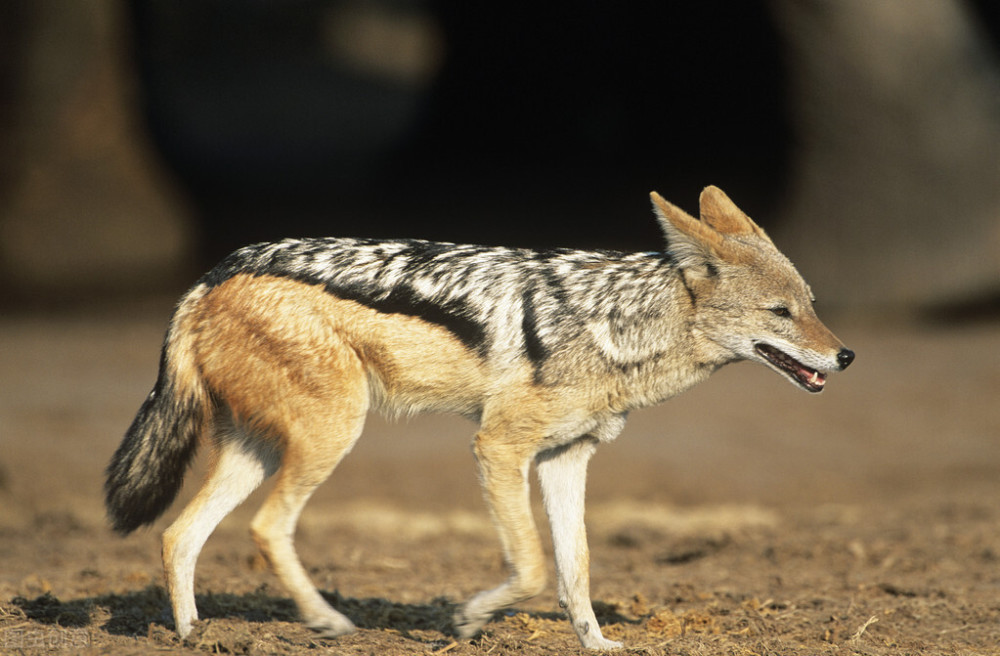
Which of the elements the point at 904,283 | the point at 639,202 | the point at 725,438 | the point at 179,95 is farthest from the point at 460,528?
the point at 179,95

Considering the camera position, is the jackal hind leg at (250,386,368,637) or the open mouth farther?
the open mouth

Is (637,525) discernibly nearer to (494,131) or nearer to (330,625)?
(330,625)

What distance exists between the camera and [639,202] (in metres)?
15.1

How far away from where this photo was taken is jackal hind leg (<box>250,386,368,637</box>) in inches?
163

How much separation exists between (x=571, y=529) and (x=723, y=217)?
1505 millimetres

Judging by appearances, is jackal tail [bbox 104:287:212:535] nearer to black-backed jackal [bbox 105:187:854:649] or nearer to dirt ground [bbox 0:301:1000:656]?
black-backed jackal [bbox 105:187:854:649]

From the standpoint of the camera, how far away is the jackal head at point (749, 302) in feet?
14.0

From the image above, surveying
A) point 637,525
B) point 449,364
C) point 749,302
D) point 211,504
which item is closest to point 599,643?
point 449,364

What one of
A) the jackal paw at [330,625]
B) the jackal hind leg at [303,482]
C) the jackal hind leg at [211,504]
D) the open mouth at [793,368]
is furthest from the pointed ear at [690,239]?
the jackal paw at [330,625]

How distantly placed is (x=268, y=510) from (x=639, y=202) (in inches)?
458

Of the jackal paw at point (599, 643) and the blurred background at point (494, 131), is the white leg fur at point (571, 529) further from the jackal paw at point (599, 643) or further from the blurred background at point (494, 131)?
the blurred background at point (494, 131)

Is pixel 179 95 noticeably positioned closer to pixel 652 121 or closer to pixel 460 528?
pixel 652 121

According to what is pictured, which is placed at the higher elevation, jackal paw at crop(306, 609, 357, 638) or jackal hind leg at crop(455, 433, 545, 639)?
jackal hind leg at crop(455, 433, 545, 639)

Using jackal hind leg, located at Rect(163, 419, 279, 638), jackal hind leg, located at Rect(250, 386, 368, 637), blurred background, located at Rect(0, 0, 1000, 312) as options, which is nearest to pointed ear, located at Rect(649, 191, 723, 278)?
jackal hind leg, located at Rect(250, 386, 368, 637)
